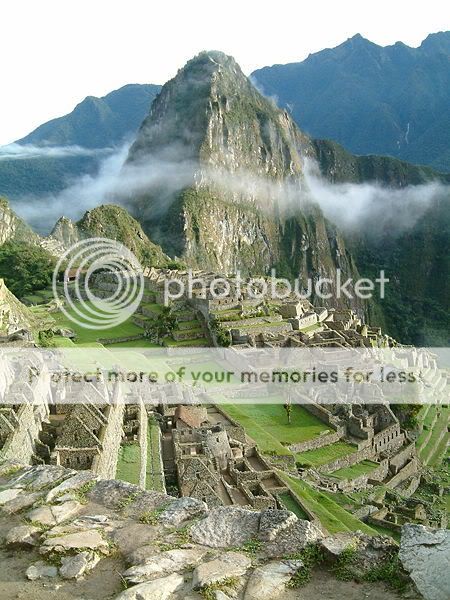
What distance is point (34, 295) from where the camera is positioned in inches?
2525

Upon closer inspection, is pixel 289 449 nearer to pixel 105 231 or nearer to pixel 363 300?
pixel 105 231

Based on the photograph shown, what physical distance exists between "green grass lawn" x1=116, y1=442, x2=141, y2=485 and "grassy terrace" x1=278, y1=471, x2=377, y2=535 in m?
5.64

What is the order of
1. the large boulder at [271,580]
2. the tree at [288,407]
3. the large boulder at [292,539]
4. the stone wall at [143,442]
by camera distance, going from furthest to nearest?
the tree at [288,407], the stone wall at [143,442], the large boulder at [292,539], the large boulder at [271,580]

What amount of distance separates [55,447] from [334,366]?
2167 cm

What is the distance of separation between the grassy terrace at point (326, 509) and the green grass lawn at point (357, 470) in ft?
13.3

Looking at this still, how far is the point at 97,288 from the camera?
2495 inches

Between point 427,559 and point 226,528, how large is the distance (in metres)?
1.81

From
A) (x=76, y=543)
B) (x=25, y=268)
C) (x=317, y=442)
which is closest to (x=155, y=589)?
(x=76, y=543)

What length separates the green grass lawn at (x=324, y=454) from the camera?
990 inches

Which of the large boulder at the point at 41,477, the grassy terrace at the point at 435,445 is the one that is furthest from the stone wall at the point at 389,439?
the large boulder at the point at 41,477

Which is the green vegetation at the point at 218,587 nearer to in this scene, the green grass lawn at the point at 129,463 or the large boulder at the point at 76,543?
the large boulder at the point at 76,543

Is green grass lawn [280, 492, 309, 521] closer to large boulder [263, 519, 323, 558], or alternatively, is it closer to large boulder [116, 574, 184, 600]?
large boulder [263, 519, 323, 558]

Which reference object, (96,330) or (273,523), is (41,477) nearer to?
(273,523)

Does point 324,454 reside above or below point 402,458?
above
